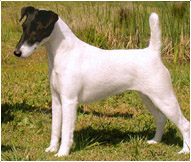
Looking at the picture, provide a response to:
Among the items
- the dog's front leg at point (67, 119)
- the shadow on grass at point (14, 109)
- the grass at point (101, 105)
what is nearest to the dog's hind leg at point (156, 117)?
the grass at point (101, 105)

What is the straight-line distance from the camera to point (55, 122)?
4.70m

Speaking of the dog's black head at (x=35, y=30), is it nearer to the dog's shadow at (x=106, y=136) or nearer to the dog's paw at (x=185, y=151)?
the dog's shadow at (x=106, y=136)

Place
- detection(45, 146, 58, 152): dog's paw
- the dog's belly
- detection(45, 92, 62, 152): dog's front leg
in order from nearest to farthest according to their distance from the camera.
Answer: the dog's belly < detection(45, 92, 62, 152): dog's front leg < detection(45, 146, 58, 152): dog's paw

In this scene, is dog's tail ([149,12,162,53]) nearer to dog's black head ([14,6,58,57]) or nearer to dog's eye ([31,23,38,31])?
dog's black head ([14,6,58,57])

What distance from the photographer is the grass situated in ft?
15.9

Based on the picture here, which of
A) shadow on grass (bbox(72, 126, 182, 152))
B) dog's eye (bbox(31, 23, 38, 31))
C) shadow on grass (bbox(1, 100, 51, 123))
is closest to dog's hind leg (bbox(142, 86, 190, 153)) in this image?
shadow on grass (bbox(72, 126, 182, 152))

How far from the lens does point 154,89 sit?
4488 millimetres

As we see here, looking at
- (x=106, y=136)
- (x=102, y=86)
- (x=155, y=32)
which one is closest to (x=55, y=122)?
(x=102, y=86)

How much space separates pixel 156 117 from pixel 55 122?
137 centimetres

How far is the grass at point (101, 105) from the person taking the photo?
483cm

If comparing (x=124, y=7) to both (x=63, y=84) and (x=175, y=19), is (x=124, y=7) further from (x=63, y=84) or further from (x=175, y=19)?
(x=63, y=84)

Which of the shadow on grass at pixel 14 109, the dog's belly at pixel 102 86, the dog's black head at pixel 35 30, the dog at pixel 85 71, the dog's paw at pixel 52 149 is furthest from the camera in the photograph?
the shadow on grass at pixel 14 109

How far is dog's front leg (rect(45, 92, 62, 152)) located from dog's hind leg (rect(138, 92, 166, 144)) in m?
1.09

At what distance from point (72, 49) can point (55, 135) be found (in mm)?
1129
